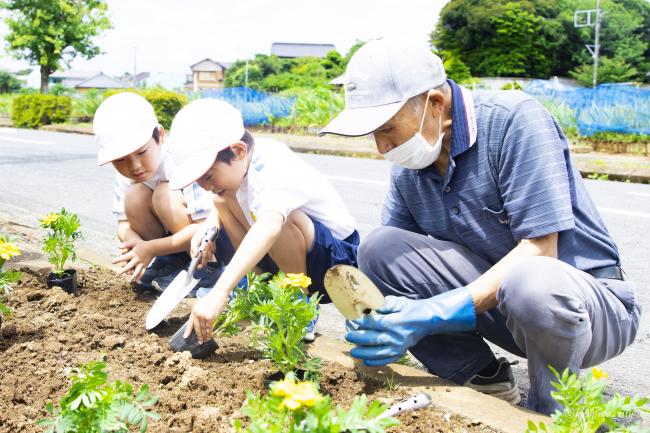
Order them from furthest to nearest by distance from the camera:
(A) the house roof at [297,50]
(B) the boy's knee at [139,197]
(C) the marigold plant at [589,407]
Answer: (A) the house roof at [297,50] → (B) the boy's knee at [139,197] → (C) the marigold plant at [589,407]

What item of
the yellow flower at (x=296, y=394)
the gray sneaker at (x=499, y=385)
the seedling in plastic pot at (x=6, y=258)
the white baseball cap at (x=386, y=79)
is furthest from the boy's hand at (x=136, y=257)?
the yellow flower at (x=296, y=394)

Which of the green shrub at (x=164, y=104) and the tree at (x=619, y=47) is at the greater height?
the tree at (x=619, y=47)

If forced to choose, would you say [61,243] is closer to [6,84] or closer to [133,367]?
[133,367]

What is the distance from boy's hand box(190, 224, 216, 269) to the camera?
2.54 meters

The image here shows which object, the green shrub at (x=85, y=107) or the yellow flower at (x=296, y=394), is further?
the green shrub at (x=85, y=107)

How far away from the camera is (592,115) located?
445 inches

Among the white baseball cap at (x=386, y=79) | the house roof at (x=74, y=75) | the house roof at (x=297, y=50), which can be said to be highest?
the house roof at (x=297, y=50)

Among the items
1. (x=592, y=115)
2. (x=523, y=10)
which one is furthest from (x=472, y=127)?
(x=523, y=10)

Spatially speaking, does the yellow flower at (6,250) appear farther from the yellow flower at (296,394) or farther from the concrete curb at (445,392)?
the yellow flower at (296,394)

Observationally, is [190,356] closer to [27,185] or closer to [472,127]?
[472,127]

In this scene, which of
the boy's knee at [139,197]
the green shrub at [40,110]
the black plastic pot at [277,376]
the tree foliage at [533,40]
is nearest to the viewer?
the black plastic pot at [277,376]

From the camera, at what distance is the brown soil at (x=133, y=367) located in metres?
1.75

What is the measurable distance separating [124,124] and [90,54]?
27.1 m

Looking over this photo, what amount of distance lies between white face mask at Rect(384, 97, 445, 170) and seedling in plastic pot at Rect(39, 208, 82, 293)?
1.38 m
